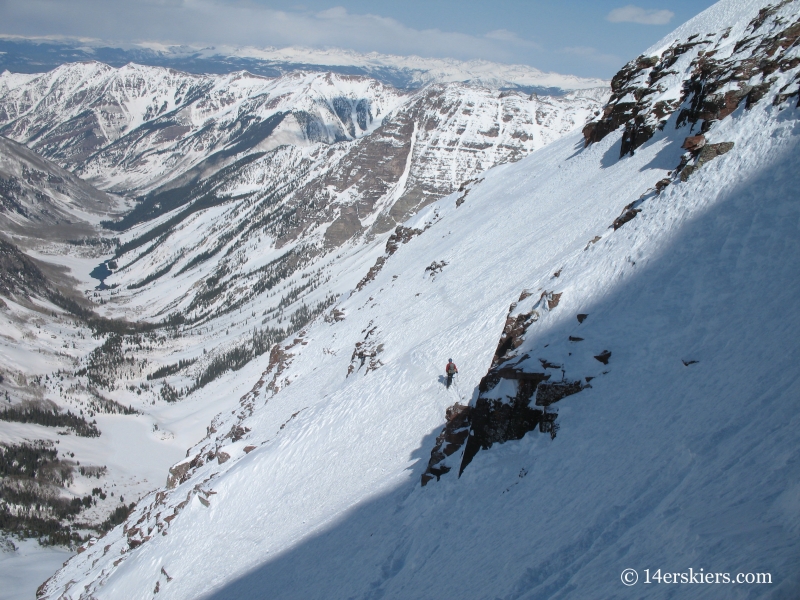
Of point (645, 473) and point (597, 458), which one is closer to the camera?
point (645, 473)

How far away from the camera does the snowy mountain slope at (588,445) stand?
12375 mm

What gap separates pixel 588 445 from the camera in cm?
1627

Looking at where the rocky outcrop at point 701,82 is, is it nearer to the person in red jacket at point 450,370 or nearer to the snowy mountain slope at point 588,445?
the snowy mountain slope at point 588,445

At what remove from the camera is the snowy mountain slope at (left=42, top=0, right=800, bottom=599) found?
12375mm

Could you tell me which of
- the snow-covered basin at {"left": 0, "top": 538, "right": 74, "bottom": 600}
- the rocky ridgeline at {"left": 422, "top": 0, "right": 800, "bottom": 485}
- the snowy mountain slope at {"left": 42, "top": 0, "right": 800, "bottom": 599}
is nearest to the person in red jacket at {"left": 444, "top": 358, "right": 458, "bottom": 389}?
the snowy mountain slope at {"left": 42, "top": 0, "right": 800, "bottom": 599}

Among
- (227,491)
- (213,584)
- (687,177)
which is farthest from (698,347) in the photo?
(227,491)

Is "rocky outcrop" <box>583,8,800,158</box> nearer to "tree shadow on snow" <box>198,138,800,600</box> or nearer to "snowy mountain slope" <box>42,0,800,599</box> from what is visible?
"snowy mountain slope" <box>42,0,800,599</box>

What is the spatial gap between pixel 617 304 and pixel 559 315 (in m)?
2.65

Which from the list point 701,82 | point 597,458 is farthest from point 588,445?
point 701,82

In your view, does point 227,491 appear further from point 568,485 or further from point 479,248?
point 479,248

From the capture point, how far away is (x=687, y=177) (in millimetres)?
25281

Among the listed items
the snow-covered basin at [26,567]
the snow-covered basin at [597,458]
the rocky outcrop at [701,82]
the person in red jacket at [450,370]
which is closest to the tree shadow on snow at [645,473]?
the snow-covered basin at [597,458]

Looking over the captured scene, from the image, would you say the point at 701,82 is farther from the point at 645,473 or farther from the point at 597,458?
the point at 645,473

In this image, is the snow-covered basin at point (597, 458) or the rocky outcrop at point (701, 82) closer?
the snow-covered basin at point (597, 458)
